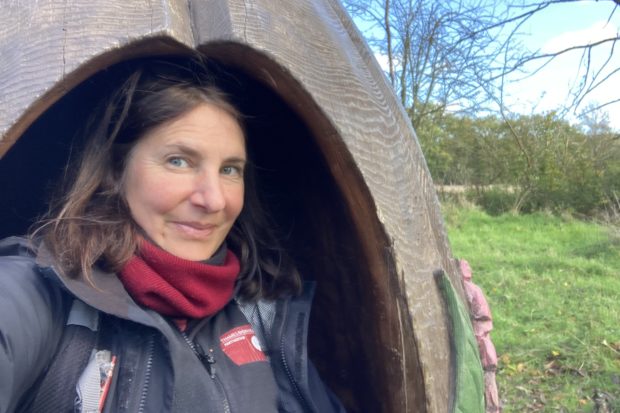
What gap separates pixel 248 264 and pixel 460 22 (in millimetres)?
3012

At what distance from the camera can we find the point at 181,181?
1439 mm

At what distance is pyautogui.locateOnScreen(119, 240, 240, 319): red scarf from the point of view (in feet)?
4.54

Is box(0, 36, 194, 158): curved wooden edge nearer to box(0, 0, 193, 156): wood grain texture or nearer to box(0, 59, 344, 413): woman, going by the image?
box(0, 0, 193, 156): wood grain texture

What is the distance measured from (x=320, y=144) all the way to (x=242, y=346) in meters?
0.52

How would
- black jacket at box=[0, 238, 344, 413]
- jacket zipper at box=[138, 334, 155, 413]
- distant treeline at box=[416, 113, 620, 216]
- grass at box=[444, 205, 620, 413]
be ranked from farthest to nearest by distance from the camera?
distant treeline at box=[416, 113, 620, 216]
grass at box=[444, 205, 620, 413]
jacket zipper at box=[138, 334, 155, 413]
black jacket at box=[0, 238, 344, 413]

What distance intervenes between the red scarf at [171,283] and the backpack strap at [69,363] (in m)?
0.12

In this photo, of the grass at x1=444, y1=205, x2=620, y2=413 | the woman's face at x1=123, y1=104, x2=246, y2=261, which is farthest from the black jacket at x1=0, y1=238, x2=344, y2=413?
the grass at x1=444, y1=205, x2=620, y2=413

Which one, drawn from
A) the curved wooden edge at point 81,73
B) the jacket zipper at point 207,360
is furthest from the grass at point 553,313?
the curved wooden edge at point 81,73

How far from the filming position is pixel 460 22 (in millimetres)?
4203

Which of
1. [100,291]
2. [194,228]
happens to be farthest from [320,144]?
[100,291]

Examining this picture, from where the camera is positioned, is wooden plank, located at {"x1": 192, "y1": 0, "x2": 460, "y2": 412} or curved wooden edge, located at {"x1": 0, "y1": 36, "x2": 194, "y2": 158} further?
wooden plank, located at {"x1": 192, "y1": 0, "x2": 460, "y2": 412}

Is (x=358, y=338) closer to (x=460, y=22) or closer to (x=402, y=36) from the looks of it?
(x=460, y=22)

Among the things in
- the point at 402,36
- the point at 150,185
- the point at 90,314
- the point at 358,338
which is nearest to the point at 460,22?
the point at 402,36

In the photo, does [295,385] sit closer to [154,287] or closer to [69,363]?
[154,287]
